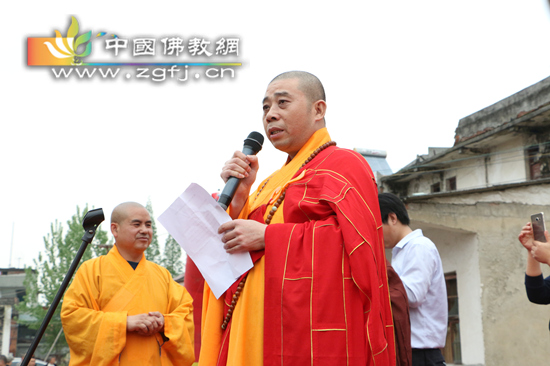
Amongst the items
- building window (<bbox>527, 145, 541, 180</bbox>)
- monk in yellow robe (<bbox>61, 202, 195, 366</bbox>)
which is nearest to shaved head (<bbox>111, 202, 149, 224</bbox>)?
monk in yellow robe (<bbox>61, 202, 195, 366</bbox>)

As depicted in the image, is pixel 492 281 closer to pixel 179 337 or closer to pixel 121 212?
pixel 179 337

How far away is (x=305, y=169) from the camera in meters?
2.26

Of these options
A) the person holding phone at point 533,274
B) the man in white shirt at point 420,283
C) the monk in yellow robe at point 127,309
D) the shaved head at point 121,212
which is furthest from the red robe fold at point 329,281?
the shaved head at point 121,212

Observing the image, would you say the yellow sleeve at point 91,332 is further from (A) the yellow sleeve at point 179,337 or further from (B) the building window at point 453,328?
(B) the building window at point 453,328

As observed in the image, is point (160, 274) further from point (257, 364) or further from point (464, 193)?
point (464, 193)

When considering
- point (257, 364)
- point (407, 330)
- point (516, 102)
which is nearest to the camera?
point (257, 364)

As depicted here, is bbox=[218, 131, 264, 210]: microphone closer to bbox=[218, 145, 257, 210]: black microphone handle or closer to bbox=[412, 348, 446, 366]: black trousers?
bbox=[218, 145, 257, 210]: black microphone handle

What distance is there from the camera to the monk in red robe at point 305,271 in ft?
6.08

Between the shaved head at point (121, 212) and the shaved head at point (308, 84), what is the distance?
2.44 metres

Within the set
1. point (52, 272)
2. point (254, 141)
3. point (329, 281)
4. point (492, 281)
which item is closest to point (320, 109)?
point (254, 141)

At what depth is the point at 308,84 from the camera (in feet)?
8.13

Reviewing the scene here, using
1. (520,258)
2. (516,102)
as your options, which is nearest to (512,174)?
(516,102)

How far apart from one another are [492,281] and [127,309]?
7133 millimetres

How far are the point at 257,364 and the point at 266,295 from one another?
25 centimetres
